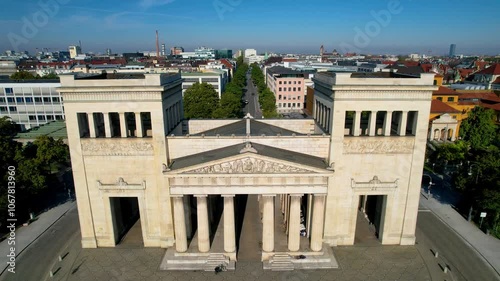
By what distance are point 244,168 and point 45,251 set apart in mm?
25291

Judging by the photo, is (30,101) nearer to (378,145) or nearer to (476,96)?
(378,145)

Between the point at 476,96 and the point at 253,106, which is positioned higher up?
the point at 476,96

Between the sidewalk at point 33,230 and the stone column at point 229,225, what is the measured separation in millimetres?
23304

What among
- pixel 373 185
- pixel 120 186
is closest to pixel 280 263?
pixel 373 185

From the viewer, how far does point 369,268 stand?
32188 mm

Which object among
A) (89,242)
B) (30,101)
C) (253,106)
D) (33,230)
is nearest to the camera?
(89,242)

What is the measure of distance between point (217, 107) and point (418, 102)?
63807mm

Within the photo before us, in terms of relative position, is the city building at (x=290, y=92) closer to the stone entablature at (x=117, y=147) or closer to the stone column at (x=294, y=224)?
the stone column at (x=294, y=224)

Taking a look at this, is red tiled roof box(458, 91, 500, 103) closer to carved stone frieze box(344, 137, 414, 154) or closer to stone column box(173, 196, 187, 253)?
carved stone frieze box(344, 137, 414, 154)

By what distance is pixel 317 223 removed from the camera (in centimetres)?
3316

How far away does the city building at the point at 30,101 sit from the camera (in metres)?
87.0

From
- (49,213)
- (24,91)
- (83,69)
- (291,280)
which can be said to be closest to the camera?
(291,280)

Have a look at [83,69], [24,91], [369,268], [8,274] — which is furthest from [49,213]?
[83,69]

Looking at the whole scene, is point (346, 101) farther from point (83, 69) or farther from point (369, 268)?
point (83, 69)
